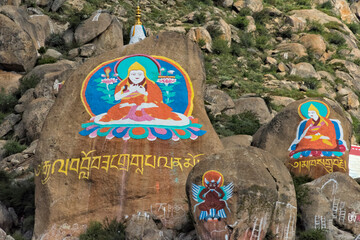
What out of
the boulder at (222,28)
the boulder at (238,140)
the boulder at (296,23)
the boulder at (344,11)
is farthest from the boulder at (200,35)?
the boulder at (344,11)

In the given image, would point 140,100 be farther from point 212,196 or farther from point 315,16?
point 315,16

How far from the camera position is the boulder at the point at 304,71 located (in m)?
42.0

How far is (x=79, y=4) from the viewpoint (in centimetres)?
4328

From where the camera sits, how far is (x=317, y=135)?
2033cm

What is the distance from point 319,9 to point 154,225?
48842mm

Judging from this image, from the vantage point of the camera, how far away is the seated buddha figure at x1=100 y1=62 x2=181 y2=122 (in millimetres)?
17266

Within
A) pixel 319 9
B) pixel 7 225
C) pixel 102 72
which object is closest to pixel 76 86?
pixel 102 72

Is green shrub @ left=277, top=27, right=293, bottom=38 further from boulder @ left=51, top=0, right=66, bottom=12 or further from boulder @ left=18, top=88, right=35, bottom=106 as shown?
boulder @ left=18, top=88, right=35, bottom=106

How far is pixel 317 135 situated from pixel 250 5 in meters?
35.2

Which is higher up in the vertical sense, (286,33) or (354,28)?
(286,33)

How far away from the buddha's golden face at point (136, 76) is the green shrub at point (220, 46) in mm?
24572

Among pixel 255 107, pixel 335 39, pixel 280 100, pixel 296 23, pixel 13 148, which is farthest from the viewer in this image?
pixel 335 39

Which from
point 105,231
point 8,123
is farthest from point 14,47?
point 105,231

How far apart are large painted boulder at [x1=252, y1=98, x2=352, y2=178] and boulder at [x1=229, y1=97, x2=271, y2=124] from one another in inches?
339
